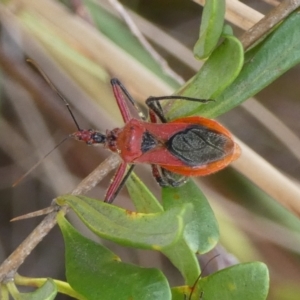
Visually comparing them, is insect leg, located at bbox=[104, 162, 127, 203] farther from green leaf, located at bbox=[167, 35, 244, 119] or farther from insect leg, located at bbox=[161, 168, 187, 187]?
green leaf, located at bbox=[167, 35, 244, 119]

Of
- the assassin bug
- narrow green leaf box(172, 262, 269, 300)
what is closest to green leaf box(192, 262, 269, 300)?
narrow green leaf box(172, 262, 269, 300)

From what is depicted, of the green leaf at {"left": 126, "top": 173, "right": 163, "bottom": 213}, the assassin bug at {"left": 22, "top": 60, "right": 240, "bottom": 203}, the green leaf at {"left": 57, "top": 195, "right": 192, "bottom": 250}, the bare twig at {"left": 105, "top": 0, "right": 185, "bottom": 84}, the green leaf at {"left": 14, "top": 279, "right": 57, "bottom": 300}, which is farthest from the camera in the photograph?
the bare twig at {"left": 105, "top": 0, "right": 185, "bottom": 84}

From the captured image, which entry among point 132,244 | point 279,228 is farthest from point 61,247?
point 132,244

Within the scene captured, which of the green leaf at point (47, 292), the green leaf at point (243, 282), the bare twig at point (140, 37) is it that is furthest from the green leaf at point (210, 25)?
the bare twig at point (140, 37)

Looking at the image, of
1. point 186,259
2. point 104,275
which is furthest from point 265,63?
point 104,275

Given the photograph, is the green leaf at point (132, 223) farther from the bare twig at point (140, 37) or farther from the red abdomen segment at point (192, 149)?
the bare twig at point (140, 37)

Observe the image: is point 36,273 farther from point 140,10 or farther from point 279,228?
point 140,10

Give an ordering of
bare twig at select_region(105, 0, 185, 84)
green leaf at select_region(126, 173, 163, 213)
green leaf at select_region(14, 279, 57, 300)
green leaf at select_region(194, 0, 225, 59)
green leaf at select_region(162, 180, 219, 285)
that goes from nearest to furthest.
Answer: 1. green leaf at select_region(14, 279, 57, 300)
2. green leaf at select_region(194, 0, 225, 59)
3. green leaf at select_region(162, 180, 219, 285)
4. green leaf at select_region(126, 173, 163, 213)
5. bare twig at select_region(105, 0, 185, 84)
